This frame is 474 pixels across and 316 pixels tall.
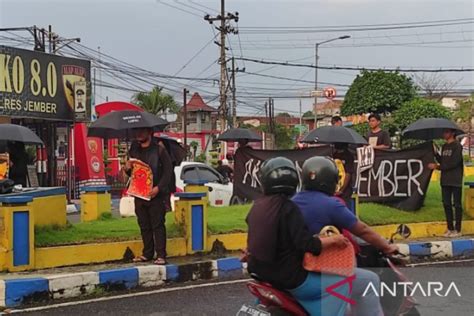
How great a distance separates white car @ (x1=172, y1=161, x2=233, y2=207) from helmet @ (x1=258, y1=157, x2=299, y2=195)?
33.0 feet

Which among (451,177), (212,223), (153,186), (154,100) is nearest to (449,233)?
(451,177)

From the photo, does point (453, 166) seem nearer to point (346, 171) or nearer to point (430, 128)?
point (430, 128)

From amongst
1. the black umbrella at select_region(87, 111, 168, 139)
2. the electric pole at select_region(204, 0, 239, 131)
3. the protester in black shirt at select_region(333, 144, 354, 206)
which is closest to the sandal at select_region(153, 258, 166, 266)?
the black umbrella at select_region(87, 111, 168, 139)

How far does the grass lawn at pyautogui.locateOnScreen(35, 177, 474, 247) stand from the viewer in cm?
801

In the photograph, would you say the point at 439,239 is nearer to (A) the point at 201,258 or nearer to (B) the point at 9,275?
(A) the point at 201,258

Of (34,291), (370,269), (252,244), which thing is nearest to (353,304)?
(370,269)

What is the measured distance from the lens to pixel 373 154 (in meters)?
11.4

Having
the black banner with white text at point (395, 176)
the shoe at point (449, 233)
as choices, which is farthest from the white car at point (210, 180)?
the shoe at point (449, 233)

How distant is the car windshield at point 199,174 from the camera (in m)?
14.9

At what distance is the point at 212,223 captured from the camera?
375 inches

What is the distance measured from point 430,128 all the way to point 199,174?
6.27 metres

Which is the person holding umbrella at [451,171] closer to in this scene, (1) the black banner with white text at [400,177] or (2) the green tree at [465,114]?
(1) the black banner with white text at [400,177]

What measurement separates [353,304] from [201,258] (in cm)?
489

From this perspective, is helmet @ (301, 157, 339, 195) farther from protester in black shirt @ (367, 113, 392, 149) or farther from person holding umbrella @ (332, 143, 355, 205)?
protester in black shirt @ (367, 113, 392, 149)
